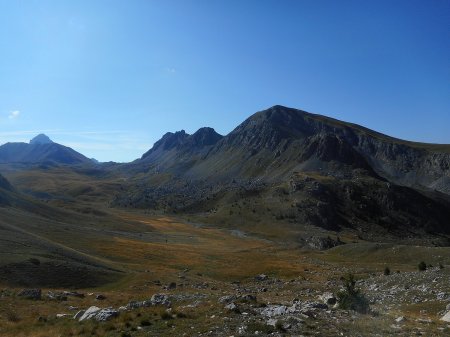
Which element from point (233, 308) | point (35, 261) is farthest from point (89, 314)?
point (35, 261)

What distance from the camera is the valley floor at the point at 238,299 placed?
22.2 m

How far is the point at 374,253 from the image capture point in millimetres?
85812

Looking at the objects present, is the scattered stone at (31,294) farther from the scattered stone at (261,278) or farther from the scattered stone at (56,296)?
the scattered stone at (261,278)

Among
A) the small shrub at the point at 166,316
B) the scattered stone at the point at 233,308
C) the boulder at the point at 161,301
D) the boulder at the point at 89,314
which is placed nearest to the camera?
the small shrub at the point at 166,316

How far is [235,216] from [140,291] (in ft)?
437

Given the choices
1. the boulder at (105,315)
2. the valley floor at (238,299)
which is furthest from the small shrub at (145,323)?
the boulder at (105,315)

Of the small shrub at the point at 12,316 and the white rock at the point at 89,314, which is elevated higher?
the white rock at the point at 89,314

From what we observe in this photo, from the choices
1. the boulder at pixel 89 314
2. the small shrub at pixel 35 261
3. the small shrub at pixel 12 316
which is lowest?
the small shrub at pixel 35 261

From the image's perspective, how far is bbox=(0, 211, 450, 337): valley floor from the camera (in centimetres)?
2225

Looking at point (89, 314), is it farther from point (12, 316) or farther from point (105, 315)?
point (12, 316)

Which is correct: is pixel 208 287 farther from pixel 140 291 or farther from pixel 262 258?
pixel 262 258

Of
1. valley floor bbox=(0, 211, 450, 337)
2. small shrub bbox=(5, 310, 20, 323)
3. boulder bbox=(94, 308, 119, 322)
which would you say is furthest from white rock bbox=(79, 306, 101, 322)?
small shrub bbox=(5, 310, 20, 323)

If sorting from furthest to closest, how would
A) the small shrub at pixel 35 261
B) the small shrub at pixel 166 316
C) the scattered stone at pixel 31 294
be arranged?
the small shrub at pixel 35 261 → the scattered stone at pixel 31 294 → the small shrub at pixel 166 316

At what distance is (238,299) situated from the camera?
101ft
